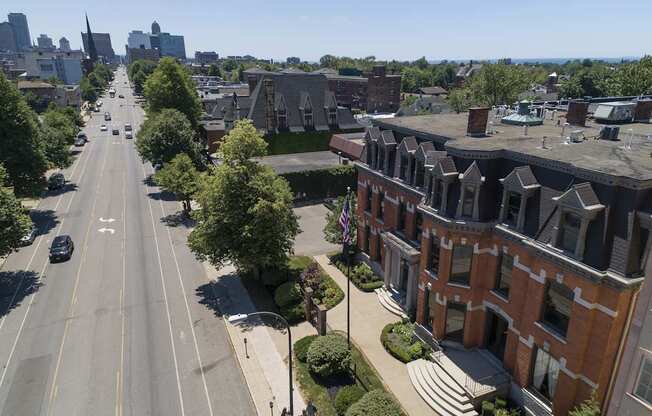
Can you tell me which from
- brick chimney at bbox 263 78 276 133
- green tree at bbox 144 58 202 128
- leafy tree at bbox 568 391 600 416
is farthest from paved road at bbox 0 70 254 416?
green tree at bbox 144 58 202 128

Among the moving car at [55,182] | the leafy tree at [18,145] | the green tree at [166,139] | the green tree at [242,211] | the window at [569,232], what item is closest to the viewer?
the window at [569,232]

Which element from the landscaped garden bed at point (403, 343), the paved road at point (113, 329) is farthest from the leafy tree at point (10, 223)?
the landscaped garden bed at point (403, 343)

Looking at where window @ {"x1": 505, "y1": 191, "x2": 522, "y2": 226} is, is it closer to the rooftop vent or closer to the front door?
the front door

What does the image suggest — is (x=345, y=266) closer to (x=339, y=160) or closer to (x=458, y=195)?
(x=458, y=195)

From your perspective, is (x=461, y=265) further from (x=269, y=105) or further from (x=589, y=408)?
(x=269, y=105)

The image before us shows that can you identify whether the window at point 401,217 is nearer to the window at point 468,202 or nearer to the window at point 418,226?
the window at point 418,226

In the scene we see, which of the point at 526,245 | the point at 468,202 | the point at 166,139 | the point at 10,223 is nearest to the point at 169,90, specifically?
the point at 166,139
